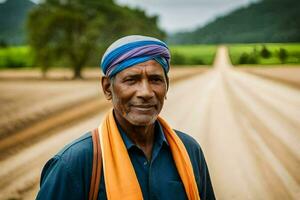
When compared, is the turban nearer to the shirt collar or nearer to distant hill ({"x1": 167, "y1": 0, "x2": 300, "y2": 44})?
the shirt collar

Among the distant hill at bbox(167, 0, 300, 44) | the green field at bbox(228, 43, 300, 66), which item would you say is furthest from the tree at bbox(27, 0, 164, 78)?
the green field at bbox(228, 43, 300, 66)

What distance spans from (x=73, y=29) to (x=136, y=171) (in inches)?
765

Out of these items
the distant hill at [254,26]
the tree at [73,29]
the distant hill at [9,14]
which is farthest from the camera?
the tree at [73,29]

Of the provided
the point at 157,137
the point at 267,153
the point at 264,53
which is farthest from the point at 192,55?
the point at 157,137

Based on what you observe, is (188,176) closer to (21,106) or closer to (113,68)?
(113,68)

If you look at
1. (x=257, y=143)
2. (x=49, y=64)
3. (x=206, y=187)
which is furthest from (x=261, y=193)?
(x=49, y=64)

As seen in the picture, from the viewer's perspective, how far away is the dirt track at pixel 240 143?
174 inches

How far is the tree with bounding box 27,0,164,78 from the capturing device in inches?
756

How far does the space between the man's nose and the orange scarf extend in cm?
17

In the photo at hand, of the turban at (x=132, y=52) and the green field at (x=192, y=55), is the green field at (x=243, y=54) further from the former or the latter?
the turban at (x=132, y=52)

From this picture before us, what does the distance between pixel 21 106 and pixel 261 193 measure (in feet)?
23.6

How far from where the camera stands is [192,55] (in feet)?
17.4

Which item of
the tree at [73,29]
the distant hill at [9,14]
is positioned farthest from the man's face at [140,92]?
the tree at [73,29]

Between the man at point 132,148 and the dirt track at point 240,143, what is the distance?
2.66 meters
